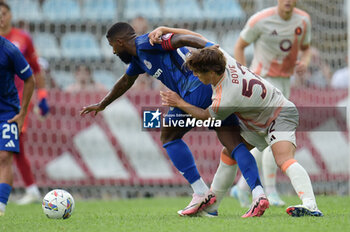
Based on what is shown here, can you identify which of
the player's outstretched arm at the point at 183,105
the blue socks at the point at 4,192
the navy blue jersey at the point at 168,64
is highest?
the navy blue jersey at the point at 168,64

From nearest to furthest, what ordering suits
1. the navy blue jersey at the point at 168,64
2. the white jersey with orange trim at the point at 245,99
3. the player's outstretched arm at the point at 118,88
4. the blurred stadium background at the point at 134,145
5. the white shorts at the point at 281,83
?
the white jersey with orange trim at the point at 245,99, the navy blue jersey at the point at 168,64, the player's outstretched arm at the point at 118,88, the white shorts at the point at 281,83, the blurred stadium background at the point at 134,145

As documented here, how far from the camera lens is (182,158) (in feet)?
18.1

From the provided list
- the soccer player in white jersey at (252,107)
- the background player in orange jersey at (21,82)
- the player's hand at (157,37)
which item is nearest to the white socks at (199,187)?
the soccer player in white jersey at (252,107)

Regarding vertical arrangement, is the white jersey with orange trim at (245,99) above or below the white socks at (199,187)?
above

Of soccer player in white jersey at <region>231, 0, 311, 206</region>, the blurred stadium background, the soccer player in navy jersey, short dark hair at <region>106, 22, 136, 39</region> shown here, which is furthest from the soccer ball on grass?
the blurred stadium background

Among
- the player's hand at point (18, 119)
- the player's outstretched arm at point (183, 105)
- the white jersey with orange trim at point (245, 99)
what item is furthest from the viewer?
the player's hand at point (18, 119)

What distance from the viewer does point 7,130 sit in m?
6.23

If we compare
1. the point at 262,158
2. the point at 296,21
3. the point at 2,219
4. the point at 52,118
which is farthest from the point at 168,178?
the point at 2,219

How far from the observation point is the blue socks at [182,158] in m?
5.52

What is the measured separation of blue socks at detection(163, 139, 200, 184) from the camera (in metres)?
5.52

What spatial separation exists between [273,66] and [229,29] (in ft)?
9.90

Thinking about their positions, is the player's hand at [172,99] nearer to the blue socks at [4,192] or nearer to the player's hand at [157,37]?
the player's hand at [157,37]

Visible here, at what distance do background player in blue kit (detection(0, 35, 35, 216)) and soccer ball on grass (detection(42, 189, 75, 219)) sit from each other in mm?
892

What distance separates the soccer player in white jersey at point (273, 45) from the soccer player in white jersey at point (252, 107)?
1.95 metres
